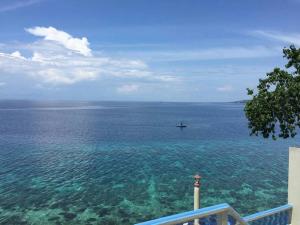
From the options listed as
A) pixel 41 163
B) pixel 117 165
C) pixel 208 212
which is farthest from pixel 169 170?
pixel 208 212

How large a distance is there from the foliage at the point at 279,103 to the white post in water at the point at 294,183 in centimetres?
670

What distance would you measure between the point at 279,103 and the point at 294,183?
691cm

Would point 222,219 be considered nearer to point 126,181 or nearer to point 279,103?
point 279,103

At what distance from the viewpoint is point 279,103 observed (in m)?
14.0

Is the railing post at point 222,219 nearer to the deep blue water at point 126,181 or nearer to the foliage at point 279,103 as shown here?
the foliage at point 279,103

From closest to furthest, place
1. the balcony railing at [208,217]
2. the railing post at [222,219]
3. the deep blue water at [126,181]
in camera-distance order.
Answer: the balcony railing at [208,217] → the railing post at [222,219] → the deep blue water at [126,181]

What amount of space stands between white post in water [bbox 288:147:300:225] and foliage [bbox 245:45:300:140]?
264 inches

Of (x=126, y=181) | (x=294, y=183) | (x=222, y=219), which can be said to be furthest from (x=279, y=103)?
(x=126, y=181)

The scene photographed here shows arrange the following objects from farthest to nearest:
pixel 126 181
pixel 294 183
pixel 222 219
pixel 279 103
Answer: pixel 126 181
pixel 279 103
pixel 294 183
pixel 222 219

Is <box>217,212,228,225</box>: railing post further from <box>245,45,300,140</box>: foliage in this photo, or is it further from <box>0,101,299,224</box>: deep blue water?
<box>0,101,299,224</box>: deep blue water

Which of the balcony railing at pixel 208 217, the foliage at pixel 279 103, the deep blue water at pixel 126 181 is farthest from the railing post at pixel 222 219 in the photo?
the deep blue water at pixel 126 181

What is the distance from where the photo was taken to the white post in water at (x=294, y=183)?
7613 mm

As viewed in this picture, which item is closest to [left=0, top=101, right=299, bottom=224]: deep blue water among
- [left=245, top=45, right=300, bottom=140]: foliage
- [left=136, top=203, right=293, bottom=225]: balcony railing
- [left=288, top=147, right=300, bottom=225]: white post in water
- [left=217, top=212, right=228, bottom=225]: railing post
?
[left=245, top=45, right=300, bottom=140]: foliage

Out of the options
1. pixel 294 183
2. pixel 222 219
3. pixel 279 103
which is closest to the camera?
pixel 222 219
